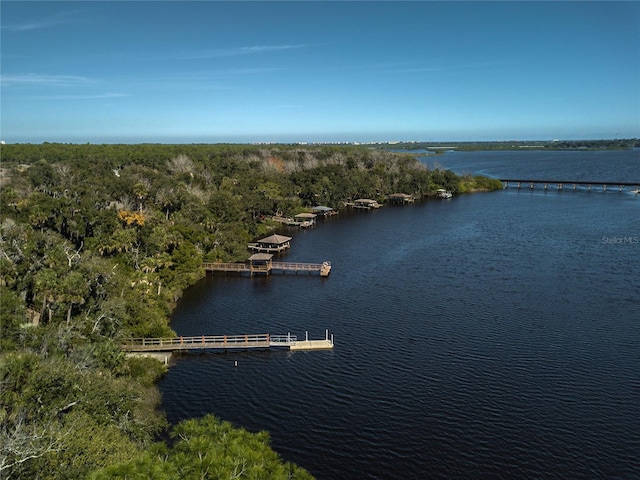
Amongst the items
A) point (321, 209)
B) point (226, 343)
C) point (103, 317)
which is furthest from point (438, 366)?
point (321, 209)

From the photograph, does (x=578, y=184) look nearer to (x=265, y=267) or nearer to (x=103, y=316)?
(x=265, y=267)

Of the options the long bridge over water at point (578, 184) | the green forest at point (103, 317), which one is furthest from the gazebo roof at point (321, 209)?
the long bridge over water at point (578, 184)

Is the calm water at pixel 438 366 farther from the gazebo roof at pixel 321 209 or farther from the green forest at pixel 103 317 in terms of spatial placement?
the gazebo roof at pixel 321 209

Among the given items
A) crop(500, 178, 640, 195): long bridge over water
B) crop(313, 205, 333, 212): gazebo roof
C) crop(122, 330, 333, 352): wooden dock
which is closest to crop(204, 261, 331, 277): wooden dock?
crop(122, 330, 333, 352): wooden dock

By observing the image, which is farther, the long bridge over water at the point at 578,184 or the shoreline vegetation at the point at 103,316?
the long bridge over water at the point at 578,184

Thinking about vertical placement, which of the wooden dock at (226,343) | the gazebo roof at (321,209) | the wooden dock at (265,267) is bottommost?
the gazebo roof at (321,209)

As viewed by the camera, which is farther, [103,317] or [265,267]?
[265,267]
